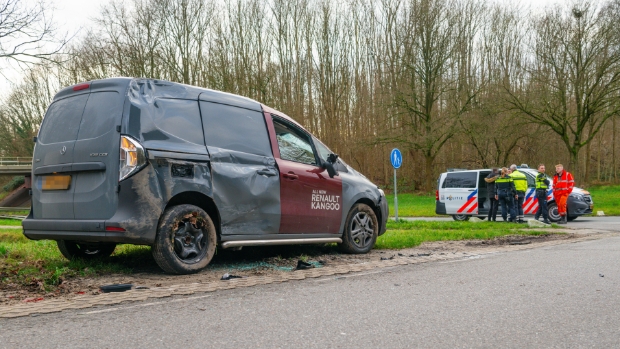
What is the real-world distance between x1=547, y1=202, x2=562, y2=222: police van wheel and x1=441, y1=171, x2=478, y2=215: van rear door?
2.28 m

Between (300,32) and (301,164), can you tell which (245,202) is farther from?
(300,32)

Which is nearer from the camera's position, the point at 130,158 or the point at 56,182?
the point at 130,158

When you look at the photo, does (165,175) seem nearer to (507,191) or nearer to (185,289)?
(185,289)

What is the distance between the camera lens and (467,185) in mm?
19375

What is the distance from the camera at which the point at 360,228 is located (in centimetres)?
832

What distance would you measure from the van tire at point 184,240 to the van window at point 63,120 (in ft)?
4.49

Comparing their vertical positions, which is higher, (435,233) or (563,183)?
(563,183)

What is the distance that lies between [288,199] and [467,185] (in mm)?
13424

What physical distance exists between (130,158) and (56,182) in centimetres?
106

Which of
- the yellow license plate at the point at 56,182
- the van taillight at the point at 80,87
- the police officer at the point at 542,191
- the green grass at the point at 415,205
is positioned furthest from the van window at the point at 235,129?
the green grass at the point at 415,205

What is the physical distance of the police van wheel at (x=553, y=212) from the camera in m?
18.5

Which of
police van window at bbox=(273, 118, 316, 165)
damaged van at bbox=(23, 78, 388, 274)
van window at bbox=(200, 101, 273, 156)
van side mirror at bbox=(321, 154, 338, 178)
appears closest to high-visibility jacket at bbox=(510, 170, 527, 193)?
van side mirror at bbox=(321, 154, 338, 178)

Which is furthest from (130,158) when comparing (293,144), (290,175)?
(293,144)

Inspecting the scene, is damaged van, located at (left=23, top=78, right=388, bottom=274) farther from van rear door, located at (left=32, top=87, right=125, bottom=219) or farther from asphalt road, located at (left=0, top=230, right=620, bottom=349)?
asphalt road, located at (left=0, top=230, right=620, bottom=349)
